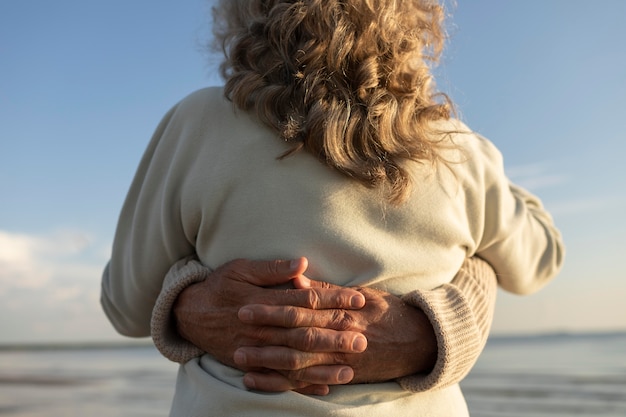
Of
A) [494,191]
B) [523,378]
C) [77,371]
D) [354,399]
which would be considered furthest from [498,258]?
[77,371]

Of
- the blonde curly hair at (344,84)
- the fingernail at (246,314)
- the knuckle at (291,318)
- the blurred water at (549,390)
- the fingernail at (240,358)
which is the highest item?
the blonde curly hair at (344,84)

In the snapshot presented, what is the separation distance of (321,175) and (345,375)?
1.34 ft

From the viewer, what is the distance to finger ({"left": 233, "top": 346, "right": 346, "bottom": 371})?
3.72ft

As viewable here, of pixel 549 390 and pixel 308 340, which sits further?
pixel 549 390

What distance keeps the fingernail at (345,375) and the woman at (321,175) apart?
0.12 feet

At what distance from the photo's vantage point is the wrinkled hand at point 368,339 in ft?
3.75

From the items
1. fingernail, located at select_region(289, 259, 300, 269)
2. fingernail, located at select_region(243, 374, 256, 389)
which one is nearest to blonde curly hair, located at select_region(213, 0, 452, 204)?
fingernail, located at select_region(289, 259, 300, 269)

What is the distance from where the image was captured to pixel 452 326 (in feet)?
4.09

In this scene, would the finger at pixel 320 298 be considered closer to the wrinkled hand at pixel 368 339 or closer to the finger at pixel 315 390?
the wrinkled hand at pixel 368 339

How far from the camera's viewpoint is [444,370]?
1.21 metres

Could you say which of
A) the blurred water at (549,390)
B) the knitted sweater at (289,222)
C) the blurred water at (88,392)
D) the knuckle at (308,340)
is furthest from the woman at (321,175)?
the blurred water at (88,392)

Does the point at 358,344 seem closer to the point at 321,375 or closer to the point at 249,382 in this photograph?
the point at 321,375

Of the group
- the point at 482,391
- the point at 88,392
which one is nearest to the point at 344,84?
the point at 482,391

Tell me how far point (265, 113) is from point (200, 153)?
177 mm
